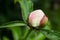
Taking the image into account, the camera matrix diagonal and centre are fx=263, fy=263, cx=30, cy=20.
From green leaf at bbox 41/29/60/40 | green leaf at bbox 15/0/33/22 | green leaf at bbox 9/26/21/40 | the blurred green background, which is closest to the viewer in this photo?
green leaf at bbox 41/29/60/40

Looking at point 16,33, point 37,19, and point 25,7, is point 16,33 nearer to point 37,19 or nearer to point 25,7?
point 25,7

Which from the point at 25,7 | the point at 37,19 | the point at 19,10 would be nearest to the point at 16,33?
the point at 25,7

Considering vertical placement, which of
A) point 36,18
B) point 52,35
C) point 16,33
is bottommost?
point 16,33

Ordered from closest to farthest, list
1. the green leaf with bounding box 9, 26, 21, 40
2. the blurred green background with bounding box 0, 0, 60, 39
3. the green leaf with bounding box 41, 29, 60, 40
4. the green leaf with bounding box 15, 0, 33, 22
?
the green leaf with bounding box 41, 29, 60, 40, the green leaf with bounding box 15, 0, 33, 22, the green leaf with bounding box 9, 26, 21, 40, the blurred green background with bounding box 0, 0, 60, 39

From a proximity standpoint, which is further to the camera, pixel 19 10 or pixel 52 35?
pixel 19 10

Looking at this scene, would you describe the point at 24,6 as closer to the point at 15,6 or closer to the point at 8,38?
the point at 8,38

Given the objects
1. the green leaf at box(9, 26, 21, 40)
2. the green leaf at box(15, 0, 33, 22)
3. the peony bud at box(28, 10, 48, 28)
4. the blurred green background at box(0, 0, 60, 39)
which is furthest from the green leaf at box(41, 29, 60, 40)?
the blurred green background at box(0, 0, 60, 39)

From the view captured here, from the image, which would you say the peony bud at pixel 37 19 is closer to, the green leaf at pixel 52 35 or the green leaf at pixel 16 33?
the green leaf at pixel 52 35

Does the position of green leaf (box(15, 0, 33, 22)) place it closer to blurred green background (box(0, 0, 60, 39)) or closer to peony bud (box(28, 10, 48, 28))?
peony bud (box(28, 10, 48, 28))
